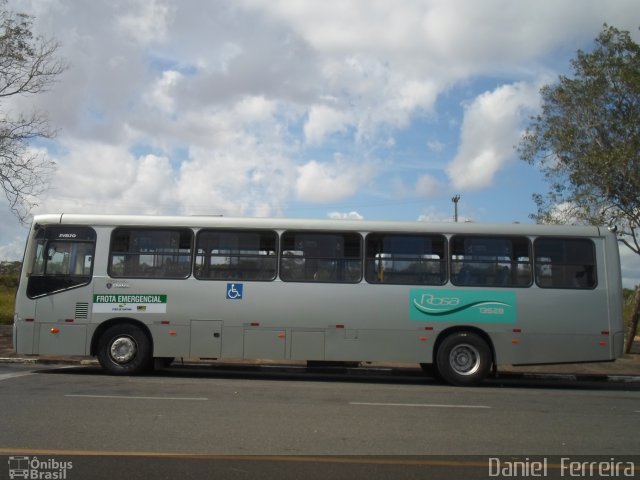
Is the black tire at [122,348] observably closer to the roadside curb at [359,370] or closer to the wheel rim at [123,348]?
the wheel rim at [123,348]

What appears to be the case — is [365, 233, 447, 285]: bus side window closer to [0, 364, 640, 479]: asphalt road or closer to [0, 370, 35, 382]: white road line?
[0, 364, 640, 479]: asphalt road

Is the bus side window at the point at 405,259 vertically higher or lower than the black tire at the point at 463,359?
higher

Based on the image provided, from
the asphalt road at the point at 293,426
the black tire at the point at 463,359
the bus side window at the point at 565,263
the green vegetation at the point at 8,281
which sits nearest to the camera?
the asphalt road at the point at 293,426

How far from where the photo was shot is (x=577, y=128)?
52.1 ft

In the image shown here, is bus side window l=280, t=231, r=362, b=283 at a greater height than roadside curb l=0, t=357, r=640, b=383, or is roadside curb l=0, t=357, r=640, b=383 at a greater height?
bus side window l=280, t=231, r=362, b=283

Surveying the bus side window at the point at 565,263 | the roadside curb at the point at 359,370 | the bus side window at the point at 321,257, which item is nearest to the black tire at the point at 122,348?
the roadside curb at the point at 359,370

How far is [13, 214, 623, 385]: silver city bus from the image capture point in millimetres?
11531

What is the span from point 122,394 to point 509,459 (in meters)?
6.12

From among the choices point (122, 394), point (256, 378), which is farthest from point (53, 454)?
point (256, 378)

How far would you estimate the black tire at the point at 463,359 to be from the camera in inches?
452

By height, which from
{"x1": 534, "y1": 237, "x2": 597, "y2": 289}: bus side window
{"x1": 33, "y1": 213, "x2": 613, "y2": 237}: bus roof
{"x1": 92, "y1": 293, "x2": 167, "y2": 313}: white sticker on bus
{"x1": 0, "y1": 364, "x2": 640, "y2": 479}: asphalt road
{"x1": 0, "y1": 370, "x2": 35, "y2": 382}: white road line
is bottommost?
{"x1": 0, "y1": 364, "x2": 640, "y2": 479}: asphalt road

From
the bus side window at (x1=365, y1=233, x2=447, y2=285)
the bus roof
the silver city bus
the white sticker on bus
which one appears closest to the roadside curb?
the silver city bus

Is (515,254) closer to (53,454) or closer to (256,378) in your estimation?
(256,378)

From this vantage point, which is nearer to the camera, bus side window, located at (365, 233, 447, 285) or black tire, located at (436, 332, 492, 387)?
black tire, located at (436, 332, 492, 387)
